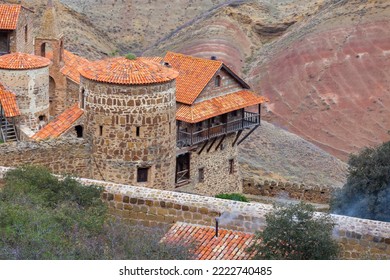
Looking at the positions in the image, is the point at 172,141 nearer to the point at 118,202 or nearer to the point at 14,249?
the point at 118,202

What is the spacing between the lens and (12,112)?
42.3 meters

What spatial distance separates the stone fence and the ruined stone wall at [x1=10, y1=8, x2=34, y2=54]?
23471mm

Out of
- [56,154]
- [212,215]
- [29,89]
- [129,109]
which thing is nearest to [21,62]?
[29,89]

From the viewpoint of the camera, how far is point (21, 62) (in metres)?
42.8

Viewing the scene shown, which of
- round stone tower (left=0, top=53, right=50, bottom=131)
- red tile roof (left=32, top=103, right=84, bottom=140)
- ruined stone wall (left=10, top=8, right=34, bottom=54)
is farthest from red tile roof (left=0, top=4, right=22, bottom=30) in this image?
red tile roof (left=32, top=103, right=84, bottom=140)

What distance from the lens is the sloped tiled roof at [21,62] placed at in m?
42.6

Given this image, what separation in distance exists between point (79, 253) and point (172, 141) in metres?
14.5

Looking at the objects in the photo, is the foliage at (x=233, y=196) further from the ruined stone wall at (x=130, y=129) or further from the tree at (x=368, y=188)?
the ruined stone wall at (x=130, y=129)

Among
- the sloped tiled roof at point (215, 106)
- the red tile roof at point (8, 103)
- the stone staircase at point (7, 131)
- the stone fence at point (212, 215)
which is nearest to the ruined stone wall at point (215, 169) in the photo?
the sloped tiled roof at point (215, 106)

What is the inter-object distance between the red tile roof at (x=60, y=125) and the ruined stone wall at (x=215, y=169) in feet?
22.6

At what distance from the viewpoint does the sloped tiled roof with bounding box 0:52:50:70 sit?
42625 millimetres

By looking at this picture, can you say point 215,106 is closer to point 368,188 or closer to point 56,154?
point 56,154

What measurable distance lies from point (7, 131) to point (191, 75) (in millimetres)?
8491

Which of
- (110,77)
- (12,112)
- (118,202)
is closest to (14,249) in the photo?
(118,202)
